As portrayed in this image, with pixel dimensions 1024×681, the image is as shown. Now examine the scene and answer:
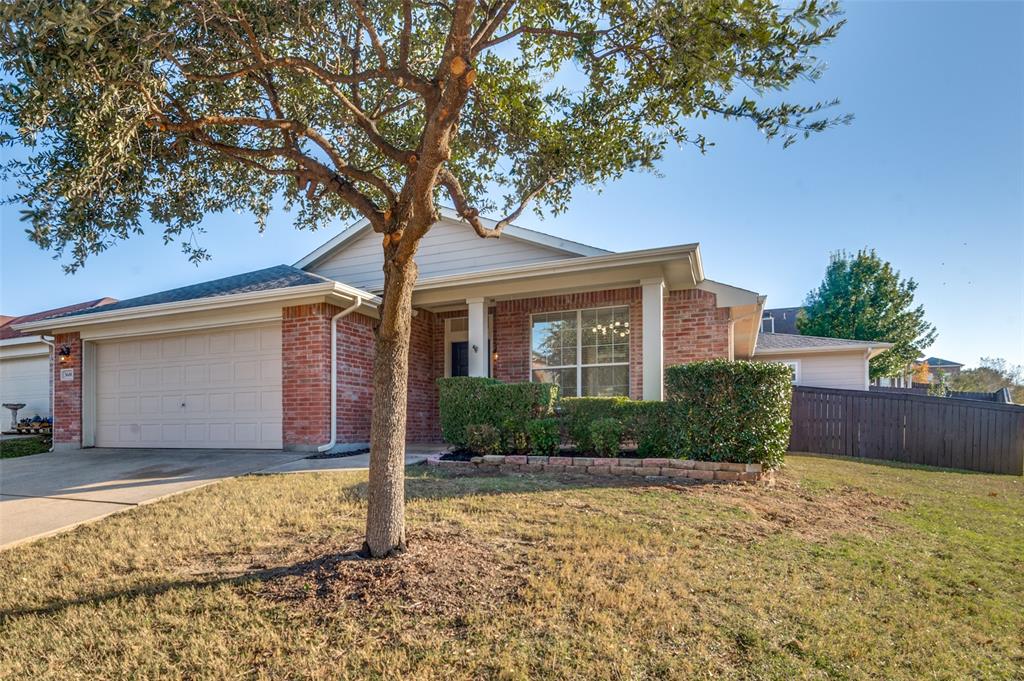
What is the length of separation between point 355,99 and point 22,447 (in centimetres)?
1195

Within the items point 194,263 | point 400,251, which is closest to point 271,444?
point 194,263

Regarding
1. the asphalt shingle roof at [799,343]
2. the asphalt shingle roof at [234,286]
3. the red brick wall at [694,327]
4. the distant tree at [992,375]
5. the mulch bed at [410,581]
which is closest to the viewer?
the mulch bed at [410,581]

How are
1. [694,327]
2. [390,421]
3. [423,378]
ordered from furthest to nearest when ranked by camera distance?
[423,378], [694,327], [390,421]

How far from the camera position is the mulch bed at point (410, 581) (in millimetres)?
3097

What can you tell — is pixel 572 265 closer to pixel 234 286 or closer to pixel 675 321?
pixel 675 321

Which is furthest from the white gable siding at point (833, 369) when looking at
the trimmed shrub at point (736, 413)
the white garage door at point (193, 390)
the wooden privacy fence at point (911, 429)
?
the white garage door at point (193, 390)

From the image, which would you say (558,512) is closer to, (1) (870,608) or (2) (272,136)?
(1) (870,608)

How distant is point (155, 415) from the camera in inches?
412

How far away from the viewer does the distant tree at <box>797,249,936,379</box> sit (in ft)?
72.4

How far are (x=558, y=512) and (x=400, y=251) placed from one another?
2.88 m

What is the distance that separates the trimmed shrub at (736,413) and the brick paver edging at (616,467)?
0.47 feet

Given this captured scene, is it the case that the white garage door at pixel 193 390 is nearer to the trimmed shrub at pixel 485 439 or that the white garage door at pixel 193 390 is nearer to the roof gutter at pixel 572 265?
the roof gutter at pixel 572 265

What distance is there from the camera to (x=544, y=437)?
305 inches

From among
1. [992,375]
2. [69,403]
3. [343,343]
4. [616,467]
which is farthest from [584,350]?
[992,375]
